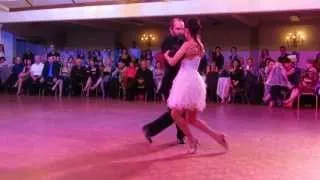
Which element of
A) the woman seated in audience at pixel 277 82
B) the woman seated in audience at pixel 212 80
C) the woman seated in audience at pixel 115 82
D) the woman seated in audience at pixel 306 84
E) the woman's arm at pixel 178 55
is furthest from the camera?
the woman seated in audience at pixel 115 82

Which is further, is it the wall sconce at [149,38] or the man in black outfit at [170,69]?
the wall sconce at [149,38]

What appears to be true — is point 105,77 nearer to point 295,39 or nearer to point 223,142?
point 295,39

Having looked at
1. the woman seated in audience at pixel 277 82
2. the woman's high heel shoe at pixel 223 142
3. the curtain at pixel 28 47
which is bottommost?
the woman's high heel shoe at pixel 223 142

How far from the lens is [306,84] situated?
11781 millimetres

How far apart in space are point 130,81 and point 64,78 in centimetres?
290

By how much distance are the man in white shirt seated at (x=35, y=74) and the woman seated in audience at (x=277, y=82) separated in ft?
24.6

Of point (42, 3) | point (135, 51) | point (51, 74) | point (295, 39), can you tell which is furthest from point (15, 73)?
point (295, 39)

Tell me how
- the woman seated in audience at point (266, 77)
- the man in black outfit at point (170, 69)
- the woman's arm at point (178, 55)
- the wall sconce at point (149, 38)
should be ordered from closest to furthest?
→ the woman's arm at point (178, 55)
the man in black outfit at point (170, 69)
the woman seated in audience at point (266, 77)
the wall sconce at point (149, 38)

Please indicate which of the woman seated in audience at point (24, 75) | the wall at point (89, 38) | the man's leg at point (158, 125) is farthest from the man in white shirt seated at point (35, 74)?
the man's leg at point (158, 125)

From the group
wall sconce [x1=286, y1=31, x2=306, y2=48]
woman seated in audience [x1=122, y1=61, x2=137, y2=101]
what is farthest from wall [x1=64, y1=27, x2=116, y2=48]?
wall sconce [x1=286, y1=31, x2=306, y2=48]

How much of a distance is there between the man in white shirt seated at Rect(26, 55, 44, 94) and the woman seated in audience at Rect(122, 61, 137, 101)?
3.39m

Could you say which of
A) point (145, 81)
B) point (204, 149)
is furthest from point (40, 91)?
point (204, 149)

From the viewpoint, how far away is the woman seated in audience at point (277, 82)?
12125mm

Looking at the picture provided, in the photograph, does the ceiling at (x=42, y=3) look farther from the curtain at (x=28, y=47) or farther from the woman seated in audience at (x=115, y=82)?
the curtain at (x=28, y=47)
